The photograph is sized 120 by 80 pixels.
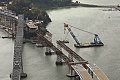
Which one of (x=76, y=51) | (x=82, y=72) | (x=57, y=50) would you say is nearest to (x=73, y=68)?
(x=82, y=72)

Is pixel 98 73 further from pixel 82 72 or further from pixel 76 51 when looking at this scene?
pixel 76 51

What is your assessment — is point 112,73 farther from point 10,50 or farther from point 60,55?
point 10,50

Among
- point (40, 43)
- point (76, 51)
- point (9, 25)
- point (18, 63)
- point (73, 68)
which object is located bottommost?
point (76, 51)

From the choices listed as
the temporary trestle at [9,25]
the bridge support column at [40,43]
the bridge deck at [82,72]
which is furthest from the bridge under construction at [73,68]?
the temporary trestle at [9,25]

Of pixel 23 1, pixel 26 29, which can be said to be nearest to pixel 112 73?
pixel 26 29

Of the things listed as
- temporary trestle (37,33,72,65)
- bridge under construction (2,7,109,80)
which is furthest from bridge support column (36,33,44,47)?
bridge under construction (2,7,109,80)

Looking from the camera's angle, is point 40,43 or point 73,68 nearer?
point 73,68

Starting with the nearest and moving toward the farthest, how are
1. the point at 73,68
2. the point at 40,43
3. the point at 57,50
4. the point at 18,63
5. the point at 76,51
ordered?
1. the point at 18,63
2. the point at 73,68
3. the point at 57,50
4. the point at 76,51
5. the point at 40,43
